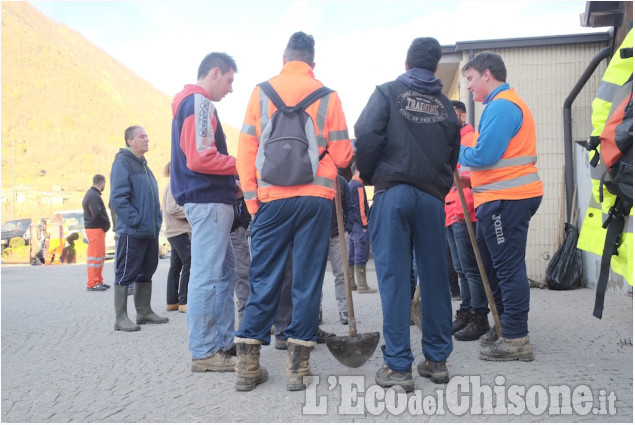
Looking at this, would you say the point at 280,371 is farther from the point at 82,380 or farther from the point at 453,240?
the point at 453,240

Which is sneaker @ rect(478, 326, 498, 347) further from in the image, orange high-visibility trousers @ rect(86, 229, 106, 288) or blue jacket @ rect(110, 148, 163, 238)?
orange high-visibility trousers @ rect(86, 229, 106, 288)

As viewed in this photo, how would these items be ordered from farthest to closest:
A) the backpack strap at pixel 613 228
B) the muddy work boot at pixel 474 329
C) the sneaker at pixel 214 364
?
the muddy work boot at pixel 474 329, the sneaker at pixel 214 364, the backpack strap at pixel 613 228

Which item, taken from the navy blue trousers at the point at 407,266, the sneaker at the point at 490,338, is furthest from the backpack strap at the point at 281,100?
the sneaker at the point at 490,338

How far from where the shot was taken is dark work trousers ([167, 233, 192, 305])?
6809 mm

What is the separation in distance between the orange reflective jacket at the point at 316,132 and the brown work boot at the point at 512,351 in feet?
5.40

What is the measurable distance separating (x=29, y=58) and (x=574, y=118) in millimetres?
114232

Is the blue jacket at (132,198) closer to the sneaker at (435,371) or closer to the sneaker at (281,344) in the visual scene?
the sneaker at (281,344)

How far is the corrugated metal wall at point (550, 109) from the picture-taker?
8.45 meters

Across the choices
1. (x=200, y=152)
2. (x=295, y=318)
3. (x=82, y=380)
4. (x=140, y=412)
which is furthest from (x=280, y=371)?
(x=200, y=152)

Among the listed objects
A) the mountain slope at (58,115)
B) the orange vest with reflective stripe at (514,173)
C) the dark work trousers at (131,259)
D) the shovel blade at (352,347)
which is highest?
the mountain slope at (58,115)

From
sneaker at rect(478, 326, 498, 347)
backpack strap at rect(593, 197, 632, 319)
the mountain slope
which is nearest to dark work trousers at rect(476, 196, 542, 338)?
sneaker at rect(478, 326, 498, 347)

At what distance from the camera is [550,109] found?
339 inches

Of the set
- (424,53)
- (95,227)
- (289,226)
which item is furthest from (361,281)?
(424,53)

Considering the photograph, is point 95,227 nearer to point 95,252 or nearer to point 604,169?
point 95,252
